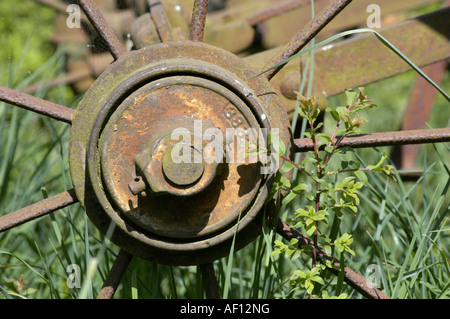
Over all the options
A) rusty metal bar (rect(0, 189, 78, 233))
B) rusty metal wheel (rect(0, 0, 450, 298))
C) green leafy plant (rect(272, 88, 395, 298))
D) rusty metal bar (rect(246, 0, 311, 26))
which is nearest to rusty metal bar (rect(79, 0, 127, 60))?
rusty metal wheel (rect(0, 0, 450, 298))

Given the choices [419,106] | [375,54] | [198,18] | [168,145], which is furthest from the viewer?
[419,106]

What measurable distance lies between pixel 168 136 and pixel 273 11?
152cm

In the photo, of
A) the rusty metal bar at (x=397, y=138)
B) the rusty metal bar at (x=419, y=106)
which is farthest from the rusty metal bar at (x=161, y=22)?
the rusty metal bar at (x=419, y=106)

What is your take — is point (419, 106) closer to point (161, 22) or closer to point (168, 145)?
point (161, 22)

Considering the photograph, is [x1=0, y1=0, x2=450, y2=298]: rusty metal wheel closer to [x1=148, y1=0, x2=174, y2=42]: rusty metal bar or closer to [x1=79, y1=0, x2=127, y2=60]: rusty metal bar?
[x1=79, y1=0, x2=127, y2=60]: rusty metal bar

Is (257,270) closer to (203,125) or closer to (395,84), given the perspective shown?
(203,125)

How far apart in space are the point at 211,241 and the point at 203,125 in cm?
28

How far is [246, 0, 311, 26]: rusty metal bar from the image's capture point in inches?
101

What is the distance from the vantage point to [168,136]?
50.8 inches

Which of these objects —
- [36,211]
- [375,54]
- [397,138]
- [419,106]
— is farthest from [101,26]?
[419,106]

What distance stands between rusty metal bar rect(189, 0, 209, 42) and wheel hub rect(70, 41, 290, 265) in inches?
3.9

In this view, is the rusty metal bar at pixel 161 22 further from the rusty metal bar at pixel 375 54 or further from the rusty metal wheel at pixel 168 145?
the rusty metal bar at pixel 375 54

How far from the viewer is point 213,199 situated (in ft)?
4.50
